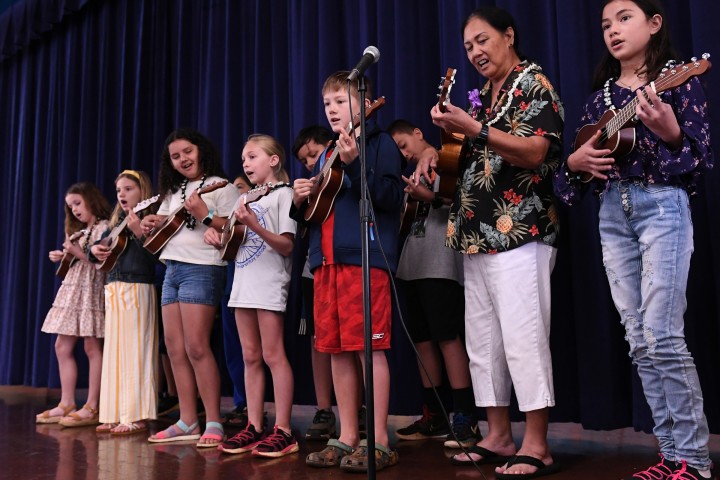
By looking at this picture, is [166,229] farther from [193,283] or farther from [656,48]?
[656,48]

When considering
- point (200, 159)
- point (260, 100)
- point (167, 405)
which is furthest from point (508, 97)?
point (167, 405)

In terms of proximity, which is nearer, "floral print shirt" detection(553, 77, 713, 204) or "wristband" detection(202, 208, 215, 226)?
"floral print shirt" detection(553, 77, 713, 204)

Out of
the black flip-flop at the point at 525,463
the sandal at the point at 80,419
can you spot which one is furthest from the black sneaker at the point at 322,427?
the sandal at the point at 80,419

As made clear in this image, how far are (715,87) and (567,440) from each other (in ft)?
4.96

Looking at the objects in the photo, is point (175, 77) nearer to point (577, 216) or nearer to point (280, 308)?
point (280, 308)

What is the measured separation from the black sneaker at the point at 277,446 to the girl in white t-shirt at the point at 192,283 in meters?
0.36

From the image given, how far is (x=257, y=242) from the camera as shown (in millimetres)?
2881

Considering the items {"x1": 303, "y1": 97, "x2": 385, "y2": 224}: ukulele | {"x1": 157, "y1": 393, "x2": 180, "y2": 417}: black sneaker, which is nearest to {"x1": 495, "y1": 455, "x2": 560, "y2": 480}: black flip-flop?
{"x1": 303, "y1": 97, "x2": 385, "y2": 224}: ukulele

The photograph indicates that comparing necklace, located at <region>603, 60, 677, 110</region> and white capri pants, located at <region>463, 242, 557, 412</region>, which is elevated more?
necklace, located at <region>603, 60, 677, 110</region>

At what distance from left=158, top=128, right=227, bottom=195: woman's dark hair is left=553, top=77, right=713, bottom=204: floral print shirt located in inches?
76.7

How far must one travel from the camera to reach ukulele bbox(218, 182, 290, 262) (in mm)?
2854

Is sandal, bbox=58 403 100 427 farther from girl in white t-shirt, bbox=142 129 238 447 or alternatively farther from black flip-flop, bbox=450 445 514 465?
black flip-flop, bbox=450 445 514 465

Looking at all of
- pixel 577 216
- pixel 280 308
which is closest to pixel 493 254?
pixel 577 216

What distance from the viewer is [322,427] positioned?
122 inches
